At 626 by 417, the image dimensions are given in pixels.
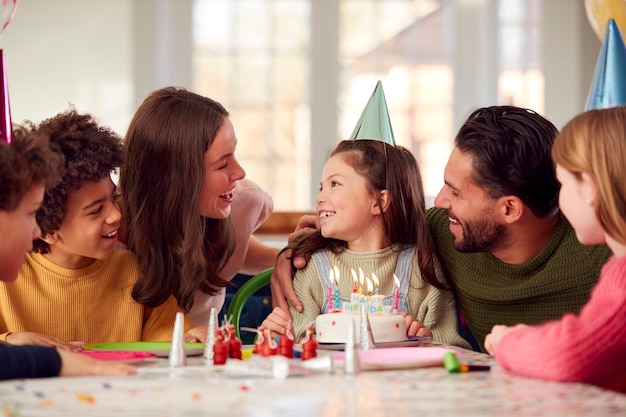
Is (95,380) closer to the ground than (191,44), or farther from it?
closer to the ground

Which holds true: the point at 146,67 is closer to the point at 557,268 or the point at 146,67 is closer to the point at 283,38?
the point at 283,38

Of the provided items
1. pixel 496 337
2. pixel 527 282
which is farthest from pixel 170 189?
pixel 496 337

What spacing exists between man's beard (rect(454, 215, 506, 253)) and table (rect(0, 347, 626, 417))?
696 millimetres

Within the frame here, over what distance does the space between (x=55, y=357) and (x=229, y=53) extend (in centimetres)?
426

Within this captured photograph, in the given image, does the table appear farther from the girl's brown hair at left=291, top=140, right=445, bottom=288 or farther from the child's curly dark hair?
the girl's brown hair at left=291, top=140, right=445, bottom=288

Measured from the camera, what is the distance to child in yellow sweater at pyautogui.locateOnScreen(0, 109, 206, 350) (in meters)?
1.76

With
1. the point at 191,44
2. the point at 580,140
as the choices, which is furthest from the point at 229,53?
the point at 580,140

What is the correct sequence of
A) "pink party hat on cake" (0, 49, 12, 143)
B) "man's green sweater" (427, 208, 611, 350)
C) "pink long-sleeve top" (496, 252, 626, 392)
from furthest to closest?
"man's green sweater" (427, 208, 611, 350), "pink party hat on cake" (0, 49, 12, 143), "pink long-sleeve top" (496, 252, 626, 392)

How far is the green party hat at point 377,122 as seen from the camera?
2.09m

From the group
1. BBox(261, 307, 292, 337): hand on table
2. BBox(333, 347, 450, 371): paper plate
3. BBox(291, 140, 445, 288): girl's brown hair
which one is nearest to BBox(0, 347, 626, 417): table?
BBox(333, 347, 450, 371): paper plate

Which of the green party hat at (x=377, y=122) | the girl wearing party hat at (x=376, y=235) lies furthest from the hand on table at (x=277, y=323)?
the green party hat at (x=377, y=122)

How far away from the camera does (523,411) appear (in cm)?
98

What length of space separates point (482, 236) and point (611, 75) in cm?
42

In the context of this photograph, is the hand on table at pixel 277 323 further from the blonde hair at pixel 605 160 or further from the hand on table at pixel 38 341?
the blonde hair at pixel 605 160
